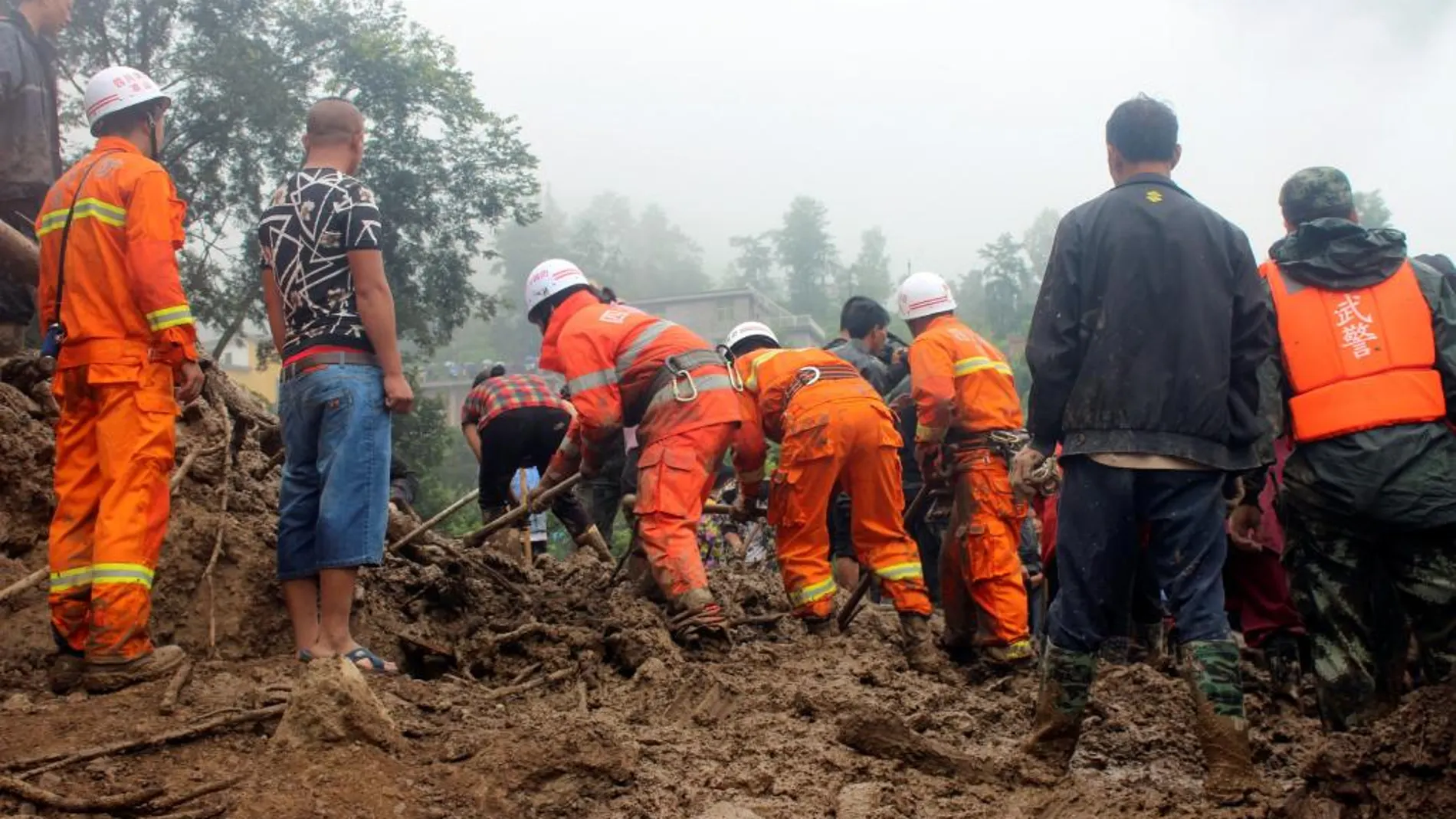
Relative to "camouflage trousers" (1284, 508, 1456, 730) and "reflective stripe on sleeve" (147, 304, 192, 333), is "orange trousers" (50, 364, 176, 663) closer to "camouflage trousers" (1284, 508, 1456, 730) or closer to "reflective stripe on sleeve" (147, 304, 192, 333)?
"reflective stripe on sleeve" (147, 304, 192, 333)

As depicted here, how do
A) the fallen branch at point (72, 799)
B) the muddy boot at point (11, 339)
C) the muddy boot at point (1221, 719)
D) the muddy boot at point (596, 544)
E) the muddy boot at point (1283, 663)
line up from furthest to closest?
the muddy boot at point (596, 544)
the muddy boot at point (11, 339)
the muddy boot at point (1283, 663)
the muddy boot at point (1221, 719)
the fallen branch at point (72, 799)

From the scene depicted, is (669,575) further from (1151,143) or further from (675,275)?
(675,275)

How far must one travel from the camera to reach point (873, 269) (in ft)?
288

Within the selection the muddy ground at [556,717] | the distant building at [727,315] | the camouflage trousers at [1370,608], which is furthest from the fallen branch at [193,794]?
the distant building at [727,315]

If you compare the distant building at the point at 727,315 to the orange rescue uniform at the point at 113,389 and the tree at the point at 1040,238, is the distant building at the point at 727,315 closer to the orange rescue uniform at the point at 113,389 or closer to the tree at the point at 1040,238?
the tree at the point at 1040,238

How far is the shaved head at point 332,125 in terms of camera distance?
4.14 m

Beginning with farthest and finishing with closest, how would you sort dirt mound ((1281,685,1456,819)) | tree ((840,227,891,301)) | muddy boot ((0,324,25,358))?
tree ((840,227,891,301)) < muddy boot ((0,324,25,358)) < dirt mound ((1281,685,1456,819))

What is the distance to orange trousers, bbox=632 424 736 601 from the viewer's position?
4.97m

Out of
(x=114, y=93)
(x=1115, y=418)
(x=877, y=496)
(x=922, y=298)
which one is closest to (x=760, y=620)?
(x=877, y=496)

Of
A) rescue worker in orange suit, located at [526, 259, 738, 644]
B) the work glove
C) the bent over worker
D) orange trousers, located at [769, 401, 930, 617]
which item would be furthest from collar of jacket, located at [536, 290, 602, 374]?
the work glove

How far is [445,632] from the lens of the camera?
5008mm

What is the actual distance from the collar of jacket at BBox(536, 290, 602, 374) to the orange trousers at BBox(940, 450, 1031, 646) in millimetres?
1910

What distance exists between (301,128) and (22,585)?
56.1 feet

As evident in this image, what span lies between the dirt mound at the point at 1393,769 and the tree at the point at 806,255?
68.5 metres
